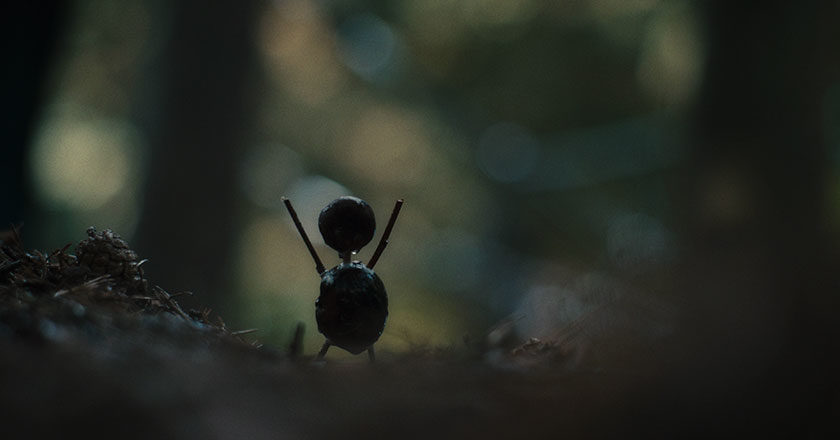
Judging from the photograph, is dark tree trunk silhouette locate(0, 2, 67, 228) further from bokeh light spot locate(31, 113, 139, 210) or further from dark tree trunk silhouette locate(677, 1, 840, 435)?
dark tree trunk silhouette locate(677, 1, 840, 435)

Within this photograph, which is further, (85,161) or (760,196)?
(85,161)

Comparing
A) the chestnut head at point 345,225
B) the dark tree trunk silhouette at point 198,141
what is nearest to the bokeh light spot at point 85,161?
the dark tree trunk silhouette at point 198,141

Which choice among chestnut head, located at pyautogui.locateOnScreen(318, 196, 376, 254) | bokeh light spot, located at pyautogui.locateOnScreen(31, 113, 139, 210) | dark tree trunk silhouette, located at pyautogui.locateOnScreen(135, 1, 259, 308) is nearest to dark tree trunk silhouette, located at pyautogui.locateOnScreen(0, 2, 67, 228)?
bokeh light spot, located at pyautogui.locateOnScreen(31, 113, 139, 210)

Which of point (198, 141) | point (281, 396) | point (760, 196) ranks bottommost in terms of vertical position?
point (281, 396)

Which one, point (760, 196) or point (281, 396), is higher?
point (760, 196)

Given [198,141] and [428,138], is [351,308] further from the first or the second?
[428,138]

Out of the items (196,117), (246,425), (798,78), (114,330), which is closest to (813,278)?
(246,425)

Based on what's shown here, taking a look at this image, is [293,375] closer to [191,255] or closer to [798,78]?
[798,78]

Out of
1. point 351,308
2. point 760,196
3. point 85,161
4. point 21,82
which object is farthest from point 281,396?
point 85,161
